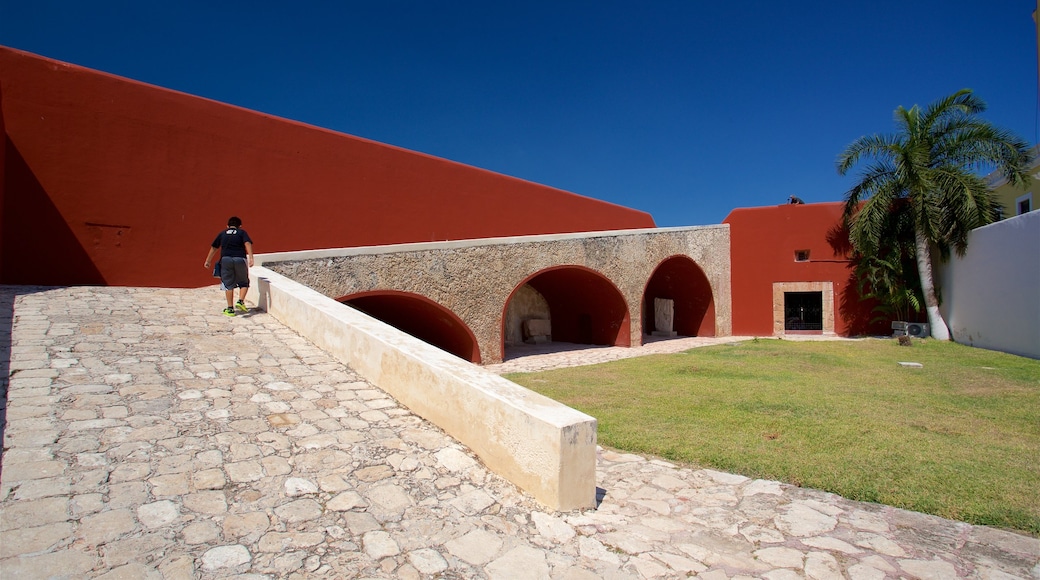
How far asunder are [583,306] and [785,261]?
621 centimetres

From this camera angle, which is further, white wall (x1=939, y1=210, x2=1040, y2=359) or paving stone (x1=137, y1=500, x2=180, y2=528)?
white wall (x1=939, y1=210, x2=1040, y2=359)

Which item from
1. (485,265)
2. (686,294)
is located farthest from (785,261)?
(485,265)

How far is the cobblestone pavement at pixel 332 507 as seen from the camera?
238 cm

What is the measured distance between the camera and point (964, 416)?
5.78 metres

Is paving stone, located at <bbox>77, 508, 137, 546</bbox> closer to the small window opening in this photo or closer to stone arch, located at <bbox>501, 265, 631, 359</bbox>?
stone arch, located at <bbox>501, 265, 631, 359</bbox>

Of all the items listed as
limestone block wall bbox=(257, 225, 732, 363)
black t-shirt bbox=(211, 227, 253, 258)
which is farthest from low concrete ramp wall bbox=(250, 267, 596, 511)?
limestone block wall bbox=(257, 225, 732, 363)

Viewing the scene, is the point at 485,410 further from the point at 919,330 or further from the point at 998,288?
the point at 919,330

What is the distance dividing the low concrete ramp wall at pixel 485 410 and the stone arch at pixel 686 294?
12414 mm

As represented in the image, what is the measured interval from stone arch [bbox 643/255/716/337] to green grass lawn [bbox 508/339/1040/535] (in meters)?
6.31

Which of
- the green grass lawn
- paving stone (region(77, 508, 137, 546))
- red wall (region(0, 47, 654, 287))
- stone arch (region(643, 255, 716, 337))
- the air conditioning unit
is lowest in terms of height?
the green grass lawn

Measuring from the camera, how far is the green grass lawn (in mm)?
3697

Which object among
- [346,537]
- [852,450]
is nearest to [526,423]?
[346,537]

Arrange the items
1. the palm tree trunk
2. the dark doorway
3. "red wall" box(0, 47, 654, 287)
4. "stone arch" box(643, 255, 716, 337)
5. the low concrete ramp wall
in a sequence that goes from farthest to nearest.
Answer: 1. "stone arch" box(643, 255, 716, 337)
2. the dark doorway
3. the palm tree trunk
4. "red wall" box(0, 47, 654, 287)
5. the low concrete ramp wall

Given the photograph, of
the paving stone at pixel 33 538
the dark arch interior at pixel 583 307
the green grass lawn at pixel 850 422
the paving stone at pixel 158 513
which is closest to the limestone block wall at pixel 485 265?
the dark arch interior at pixel 583 307
